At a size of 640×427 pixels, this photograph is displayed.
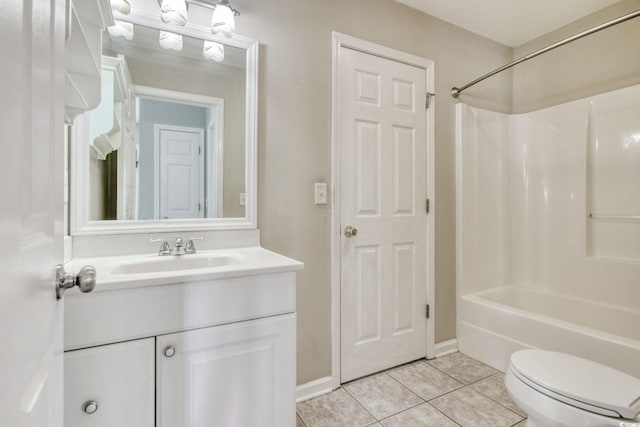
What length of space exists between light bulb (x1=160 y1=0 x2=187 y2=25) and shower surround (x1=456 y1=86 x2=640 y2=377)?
187cm

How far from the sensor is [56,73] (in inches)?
21.6

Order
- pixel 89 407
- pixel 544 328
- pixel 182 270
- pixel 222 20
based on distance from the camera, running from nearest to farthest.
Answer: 1. pixel 89 407
2. pixel 182 270
3. pixel 222 20
4. pixel 544 328

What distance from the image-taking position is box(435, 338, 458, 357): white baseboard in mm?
2190

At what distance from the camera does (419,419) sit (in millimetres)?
1543

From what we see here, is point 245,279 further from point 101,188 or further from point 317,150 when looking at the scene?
point 317,150

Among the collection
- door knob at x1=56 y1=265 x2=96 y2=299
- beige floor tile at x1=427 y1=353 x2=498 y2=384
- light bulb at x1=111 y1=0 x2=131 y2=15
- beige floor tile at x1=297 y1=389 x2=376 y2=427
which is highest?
light bulb at x1=111 y1=0 x2=131 y2=15

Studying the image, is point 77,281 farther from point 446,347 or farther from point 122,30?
point 446,347

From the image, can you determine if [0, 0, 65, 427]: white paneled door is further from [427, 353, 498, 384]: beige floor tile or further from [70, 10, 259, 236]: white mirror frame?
[427, 353, 498, 384]: beige floor tile

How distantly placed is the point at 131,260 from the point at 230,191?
54 centimetres

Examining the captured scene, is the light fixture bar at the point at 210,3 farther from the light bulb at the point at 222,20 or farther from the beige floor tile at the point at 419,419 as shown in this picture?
the beige floor tile at the point at 419,419

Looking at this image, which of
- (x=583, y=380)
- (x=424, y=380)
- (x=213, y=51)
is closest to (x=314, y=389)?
(x=424, y=380)

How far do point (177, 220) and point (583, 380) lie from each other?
1777 mm

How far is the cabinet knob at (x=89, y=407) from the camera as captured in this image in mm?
874

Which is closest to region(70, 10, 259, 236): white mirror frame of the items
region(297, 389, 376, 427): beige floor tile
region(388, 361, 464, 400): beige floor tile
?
region(297, 389, 376, 427): beige floor tile
